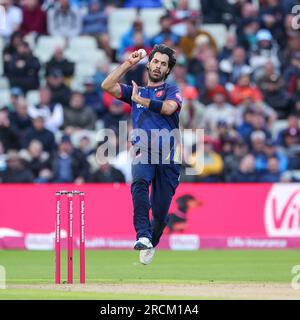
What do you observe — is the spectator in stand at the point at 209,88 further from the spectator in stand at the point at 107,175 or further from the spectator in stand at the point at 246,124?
the spectator in stand at the point at 107,175

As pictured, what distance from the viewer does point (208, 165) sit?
19234 millimetres

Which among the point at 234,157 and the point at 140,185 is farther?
the point at 234,157

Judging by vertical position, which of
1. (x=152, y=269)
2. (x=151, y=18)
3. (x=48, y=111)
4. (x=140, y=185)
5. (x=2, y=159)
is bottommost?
(x=152, y=269)

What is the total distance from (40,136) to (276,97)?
4.59 meters

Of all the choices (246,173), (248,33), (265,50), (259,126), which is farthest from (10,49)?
(246,173)

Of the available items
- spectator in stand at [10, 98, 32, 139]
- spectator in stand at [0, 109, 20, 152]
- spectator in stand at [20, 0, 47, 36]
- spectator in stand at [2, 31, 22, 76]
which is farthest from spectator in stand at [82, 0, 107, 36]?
spectator in stand at [0, 109, 20, 152]

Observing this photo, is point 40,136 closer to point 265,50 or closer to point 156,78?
point 265,50

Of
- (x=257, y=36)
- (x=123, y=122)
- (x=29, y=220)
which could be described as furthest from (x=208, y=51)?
(x=29, y=220)

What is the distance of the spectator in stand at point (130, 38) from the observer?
71.3ft

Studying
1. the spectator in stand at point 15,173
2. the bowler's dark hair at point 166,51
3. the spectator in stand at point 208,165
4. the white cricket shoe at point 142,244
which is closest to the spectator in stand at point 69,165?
the spectator in stand at point 15,173

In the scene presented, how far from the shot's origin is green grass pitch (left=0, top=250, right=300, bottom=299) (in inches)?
422

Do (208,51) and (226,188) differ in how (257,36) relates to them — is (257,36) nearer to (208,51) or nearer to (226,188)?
(208,51)

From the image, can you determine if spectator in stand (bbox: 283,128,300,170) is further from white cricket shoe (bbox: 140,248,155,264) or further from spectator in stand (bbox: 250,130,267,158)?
white cricket shoe (bbox: 140,248,155,264)

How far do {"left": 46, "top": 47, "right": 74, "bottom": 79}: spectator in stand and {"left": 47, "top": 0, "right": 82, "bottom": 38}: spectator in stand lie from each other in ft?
3.16
